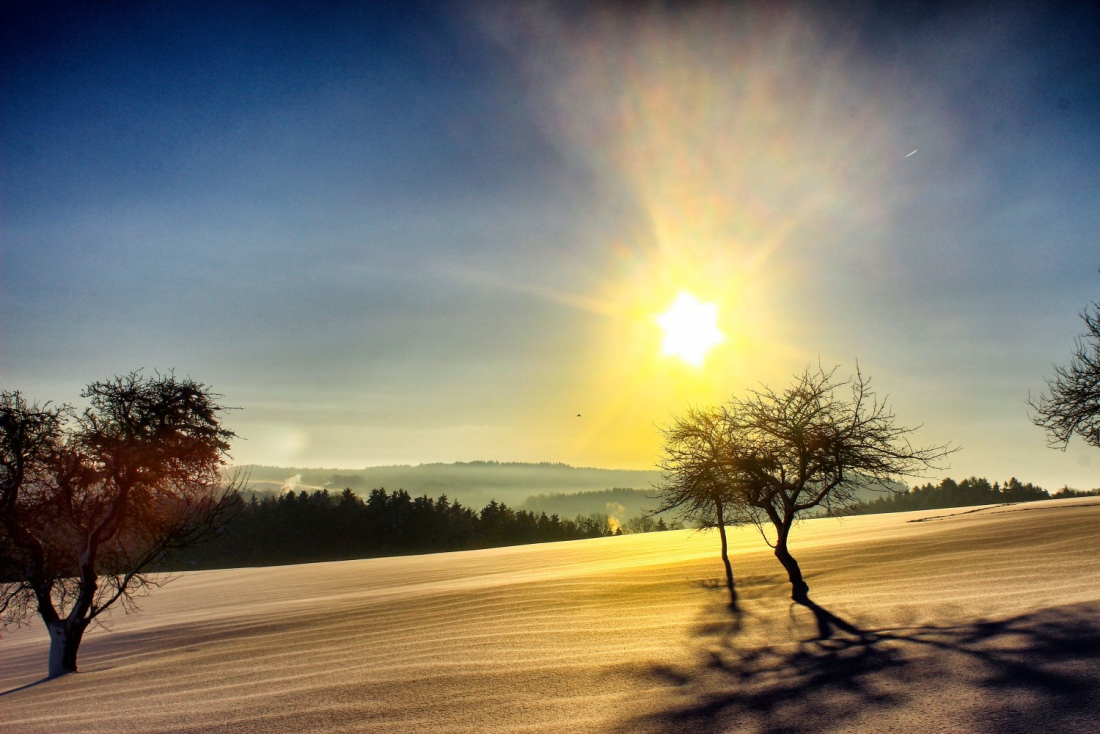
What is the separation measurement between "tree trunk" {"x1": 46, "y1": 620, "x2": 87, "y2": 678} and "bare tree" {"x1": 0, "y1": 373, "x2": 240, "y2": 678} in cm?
1

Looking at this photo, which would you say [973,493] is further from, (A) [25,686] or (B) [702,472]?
(A) [25,686]

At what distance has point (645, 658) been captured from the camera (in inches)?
257

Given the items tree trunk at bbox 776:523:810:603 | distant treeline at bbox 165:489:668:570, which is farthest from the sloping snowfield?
distant treeline at bbox 165:489:668:570

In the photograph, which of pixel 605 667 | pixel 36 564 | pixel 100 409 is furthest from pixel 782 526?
pixel 36 564

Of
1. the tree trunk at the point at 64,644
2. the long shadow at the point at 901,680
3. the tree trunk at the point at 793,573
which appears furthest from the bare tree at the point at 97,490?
the tree trunk at the point at 793,573

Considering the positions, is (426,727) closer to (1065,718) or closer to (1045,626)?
(1065,718)

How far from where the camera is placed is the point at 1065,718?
392cm

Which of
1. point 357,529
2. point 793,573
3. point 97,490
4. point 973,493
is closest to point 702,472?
point 793,573

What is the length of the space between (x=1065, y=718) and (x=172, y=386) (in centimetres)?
1089

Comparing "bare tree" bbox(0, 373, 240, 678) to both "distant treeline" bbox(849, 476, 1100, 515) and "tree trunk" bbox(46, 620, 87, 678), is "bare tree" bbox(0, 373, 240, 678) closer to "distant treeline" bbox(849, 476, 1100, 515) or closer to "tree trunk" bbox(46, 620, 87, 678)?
"tree trunk" bbox(46, 620, 87, 678)

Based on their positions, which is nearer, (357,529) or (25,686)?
(25,686)

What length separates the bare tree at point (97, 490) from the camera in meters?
8.45

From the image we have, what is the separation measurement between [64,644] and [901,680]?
435 inches

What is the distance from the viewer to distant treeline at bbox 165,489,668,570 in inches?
1868
